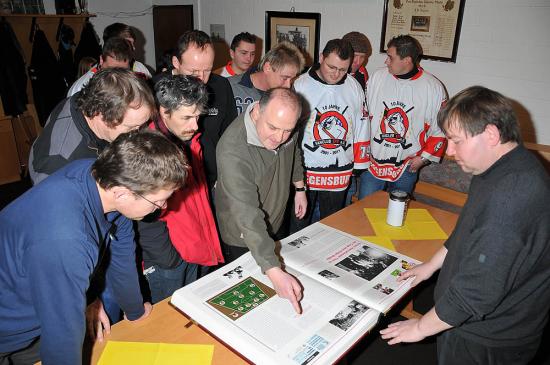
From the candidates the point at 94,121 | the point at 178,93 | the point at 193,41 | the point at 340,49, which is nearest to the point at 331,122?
the point at 340,49

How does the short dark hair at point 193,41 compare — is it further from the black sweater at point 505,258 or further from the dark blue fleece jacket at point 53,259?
the black sweater at point 505,258

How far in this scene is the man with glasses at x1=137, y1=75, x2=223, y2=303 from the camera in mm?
1626

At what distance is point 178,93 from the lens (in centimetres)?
166

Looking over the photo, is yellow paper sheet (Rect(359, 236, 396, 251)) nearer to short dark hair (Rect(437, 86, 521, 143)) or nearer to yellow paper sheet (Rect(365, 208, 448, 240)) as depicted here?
yellow paper sheet (Rect(365, 208, 448, 240))

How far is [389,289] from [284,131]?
76 centimetres

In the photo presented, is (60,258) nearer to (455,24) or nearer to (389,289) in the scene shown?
(389,289)

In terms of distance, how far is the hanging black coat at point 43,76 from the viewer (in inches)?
179

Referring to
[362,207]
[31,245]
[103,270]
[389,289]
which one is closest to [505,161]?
[389,289]

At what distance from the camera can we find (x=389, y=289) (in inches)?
56.8

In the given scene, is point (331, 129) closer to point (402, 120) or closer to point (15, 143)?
point (402, 120)

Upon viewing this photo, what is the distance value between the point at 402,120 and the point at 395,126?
0.21ft

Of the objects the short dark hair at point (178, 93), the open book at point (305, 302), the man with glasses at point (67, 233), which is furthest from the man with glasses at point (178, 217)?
the man with glasses at point (67, 233)

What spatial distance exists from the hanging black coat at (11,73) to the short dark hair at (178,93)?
353cm

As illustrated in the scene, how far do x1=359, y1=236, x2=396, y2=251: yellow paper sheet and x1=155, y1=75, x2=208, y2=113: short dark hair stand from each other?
1020 millimetres
